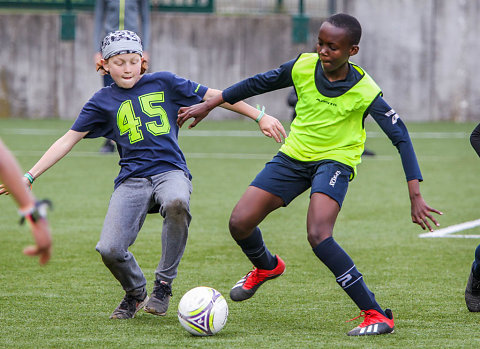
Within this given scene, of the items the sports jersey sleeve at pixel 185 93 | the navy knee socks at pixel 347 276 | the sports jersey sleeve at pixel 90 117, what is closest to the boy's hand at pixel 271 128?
the sports jersey sleeve at pixel 185 93

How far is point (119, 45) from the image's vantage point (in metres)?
5.19

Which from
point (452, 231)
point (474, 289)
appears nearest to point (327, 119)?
point (474, 289)

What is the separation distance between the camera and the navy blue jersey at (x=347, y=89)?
4.69 meters

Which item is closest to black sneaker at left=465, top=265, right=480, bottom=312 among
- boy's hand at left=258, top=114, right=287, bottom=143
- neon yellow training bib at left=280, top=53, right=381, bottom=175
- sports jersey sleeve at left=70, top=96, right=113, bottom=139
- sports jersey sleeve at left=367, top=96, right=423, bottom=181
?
sports jersey sleeve at left=367, top=96, right=423, bottom=181

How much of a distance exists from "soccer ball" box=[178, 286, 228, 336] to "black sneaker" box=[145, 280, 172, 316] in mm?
282

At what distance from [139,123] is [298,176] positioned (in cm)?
97

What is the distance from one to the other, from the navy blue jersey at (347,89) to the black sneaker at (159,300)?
1117mm

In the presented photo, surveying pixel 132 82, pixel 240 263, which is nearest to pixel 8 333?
pixel 132 82

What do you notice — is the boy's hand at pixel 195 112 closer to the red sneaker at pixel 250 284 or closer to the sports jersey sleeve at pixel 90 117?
the sports jersey sleeve at pixel 90 117

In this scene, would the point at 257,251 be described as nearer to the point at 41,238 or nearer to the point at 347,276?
the point at 347,276

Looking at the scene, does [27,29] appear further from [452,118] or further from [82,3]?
[452,118]

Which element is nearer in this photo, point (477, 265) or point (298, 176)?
point (298, 176)

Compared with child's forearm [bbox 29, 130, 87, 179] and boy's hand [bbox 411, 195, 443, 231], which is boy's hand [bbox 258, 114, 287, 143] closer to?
boy's hand [bbox 411, 195, 443, 231]

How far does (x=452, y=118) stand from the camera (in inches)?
755
